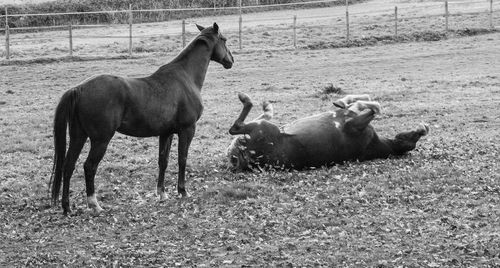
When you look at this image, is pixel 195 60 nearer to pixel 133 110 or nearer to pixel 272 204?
pixel 133 110

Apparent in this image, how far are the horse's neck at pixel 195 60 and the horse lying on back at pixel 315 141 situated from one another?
47.4 inches

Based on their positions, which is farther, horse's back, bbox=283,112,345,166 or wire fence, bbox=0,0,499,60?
wire fence, bbox=0,0,499,60

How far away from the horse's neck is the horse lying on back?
1.20 m

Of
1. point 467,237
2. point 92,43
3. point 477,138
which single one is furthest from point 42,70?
point 467,237

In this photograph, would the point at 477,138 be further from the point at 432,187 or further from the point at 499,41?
the point at 499,41

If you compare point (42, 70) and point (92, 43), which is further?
point (92, 43)

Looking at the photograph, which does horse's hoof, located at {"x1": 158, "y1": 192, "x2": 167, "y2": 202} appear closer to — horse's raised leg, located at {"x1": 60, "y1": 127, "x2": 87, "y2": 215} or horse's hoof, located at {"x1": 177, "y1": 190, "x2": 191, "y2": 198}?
horse's hoof, located at {"x1": 177, "y1": 190, "x2": 191, "y2": 198}

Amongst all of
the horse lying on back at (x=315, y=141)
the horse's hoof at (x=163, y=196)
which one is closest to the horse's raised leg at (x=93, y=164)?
the horse's hoof at (x=163, y=196)

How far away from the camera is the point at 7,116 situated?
20.2m

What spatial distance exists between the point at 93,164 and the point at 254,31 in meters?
30.7

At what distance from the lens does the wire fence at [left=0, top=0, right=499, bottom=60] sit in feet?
117

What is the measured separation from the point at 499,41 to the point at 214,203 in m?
28.0

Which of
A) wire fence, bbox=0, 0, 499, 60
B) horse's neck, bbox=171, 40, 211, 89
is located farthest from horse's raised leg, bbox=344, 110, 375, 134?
wire fence, bbox=0, 0, 499, 60

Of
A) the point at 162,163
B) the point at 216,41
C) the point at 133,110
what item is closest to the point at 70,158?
the point at 133,110
